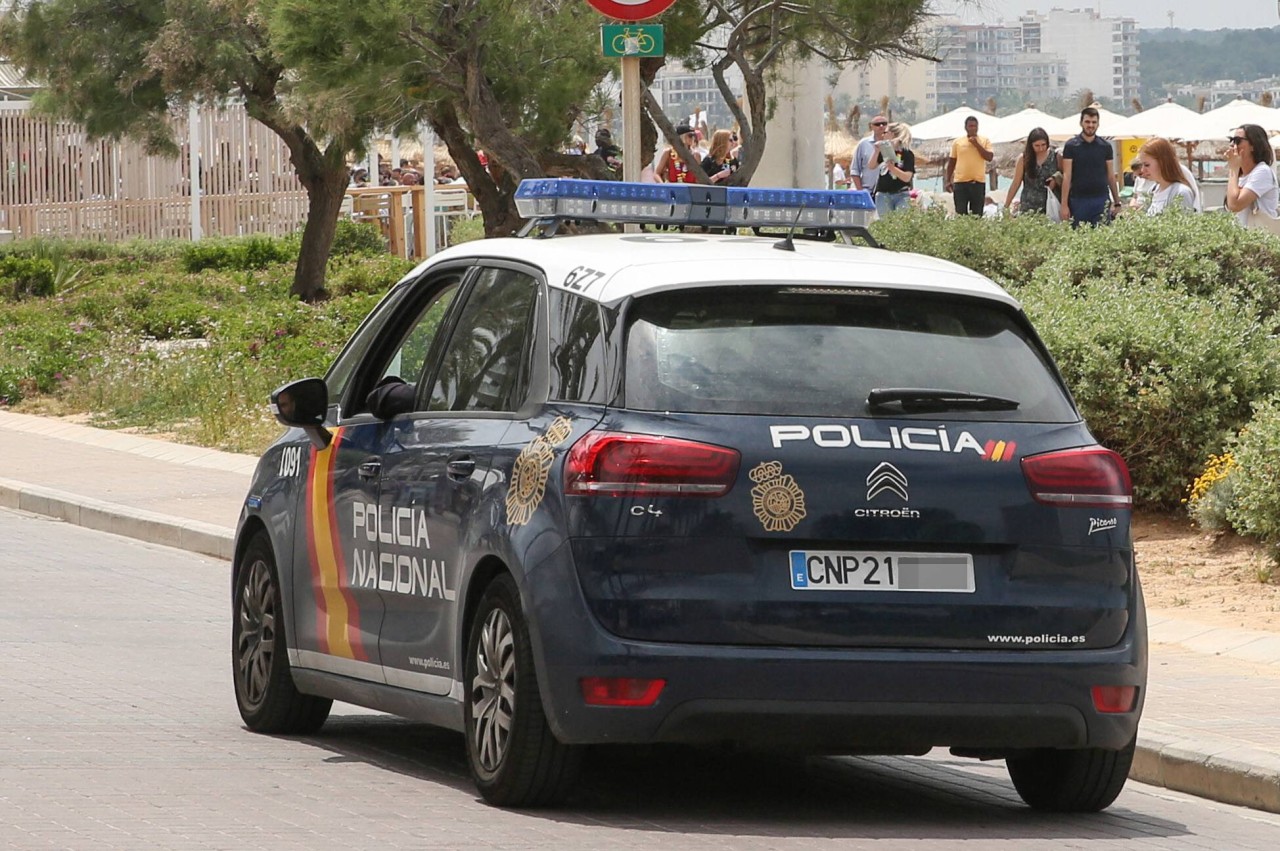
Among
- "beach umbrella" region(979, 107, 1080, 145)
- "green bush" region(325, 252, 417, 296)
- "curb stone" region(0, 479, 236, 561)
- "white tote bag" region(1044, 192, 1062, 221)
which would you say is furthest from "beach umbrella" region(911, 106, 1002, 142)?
"curb stone" region(0, 479, 236, 561)

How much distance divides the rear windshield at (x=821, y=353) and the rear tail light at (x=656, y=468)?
0.14 meters

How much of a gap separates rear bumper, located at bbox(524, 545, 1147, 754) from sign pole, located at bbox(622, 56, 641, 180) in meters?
5.23

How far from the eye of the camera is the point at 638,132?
1158 centimetres

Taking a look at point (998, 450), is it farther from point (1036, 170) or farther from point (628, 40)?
point (1036, 170)

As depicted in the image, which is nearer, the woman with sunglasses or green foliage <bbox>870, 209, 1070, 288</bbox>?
green foliage <bbox>870, 209, 1070, 288</bbox>

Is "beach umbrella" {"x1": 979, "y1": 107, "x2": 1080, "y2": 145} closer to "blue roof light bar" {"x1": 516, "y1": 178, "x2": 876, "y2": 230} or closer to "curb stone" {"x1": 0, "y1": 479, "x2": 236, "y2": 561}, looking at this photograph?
"curb stone" {"x1": 0, "y1": 479, "x2": 236, "y2": 561}

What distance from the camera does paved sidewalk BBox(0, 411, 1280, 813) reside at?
8.07 meters

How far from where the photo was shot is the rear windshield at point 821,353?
262 inches

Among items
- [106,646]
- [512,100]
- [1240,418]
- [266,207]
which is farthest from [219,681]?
[266,207]

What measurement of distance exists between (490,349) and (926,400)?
1.40 m

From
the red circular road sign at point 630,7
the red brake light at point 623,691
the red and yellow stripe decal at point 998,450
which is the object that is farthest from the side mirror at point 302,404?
the red circular road sign at point 630,7

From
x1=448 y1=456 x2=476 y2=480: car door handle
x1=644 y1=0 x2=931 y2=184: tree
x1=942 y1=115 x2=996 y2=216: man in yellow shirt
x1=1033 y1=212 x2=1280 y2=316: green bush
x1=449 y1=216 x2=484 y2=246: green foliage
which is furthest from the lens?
x1=449 y1=216 x2=484 y2=246: green foliage

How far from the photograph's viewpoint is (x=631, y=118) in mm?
11547

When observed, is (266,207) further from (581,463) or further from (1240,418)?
(581,463)
